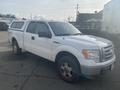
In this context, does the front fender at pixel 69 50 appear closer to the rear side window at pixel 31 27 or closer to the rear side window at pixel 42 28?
the rear side window at pixel 42 28

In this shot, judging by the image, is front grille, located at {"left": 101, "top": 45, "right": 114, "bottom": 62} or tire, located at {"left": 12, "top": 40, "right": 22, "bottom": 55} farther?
tire, located at {"left": 12, "top": 40, "right": 22, "bottom": 55}

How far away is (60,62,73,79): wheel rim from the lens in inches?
211

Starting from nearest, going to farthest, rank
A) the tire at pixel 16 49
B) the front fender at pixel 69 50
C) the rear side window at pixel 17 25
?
the front fender at pixel 69 50
the rear side window at pixel 17 25
the tire at pixel 16 49

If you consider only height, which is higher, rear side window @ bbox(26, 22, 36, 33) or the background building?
the background building

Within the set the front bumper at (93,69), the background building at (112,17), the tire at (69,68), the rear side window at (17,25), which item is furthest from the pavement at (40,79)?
the background building at (112,17)

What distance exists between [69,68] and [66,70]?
147 millimetres

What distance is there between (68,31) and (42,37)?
966 millimetres

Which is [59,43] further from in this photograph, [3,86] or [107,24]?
[107,24]

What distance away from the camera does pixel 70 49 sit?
5.25m

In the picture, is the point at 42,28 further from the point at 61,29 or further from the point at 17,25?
the point at 17,25

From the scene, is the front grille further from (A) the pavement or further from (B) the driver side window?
(B) the driver side window

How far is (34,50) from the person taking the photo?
23.2ft

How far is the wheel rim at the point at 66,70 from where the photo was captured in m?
5.35

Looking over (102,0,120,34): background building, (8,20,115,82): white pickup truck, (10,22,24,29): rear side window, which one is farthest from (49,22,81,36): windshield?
(102,0,120,34): background building
